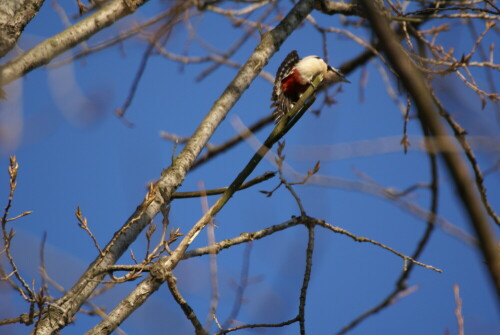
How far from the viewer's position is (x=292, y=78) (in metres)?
2.84

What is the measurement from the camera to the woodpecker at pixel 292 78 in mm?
2781

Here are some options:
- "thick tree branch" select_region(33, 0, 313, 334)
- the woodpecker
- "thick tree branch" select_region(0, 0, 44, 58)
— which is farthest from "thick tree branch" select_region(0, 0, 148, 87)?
the woodpecker

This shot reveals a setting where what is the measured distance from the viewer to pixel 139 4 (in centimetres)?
205

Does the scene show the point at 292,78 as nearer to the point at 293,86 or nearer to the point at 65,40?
the point at 293,86

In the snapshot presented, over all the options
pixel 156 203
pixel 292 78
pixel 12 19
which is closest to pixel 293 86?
pixel 292 78

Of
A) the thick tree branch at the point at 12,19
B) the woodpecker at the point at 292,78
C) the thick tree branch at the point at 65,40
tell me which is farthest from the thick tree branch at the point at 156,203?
the thick tree branch at the point at 12,19

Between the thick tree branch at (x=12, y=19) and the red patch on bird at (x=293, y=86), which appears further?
the red patch on bird at (x=293, y=86)

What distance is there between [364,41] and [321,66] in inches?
35.3

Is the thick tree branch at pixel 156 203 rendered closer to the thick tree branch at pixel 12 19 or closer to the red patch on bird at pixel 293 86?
the red patch on bird at pixel 293 86

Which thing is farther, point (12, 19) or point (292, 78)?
point (292, 78)

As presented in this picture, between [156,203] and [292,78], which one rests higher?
[292,78]

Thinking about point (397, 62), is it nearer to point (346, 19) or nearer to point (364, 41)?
point (364, 41)

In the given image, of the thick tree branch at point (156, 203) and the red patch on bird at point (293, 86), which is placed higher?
the red patch on bird at point (293, 86)

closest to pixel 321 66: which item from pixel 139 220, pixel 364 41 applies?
pixel 364 41
